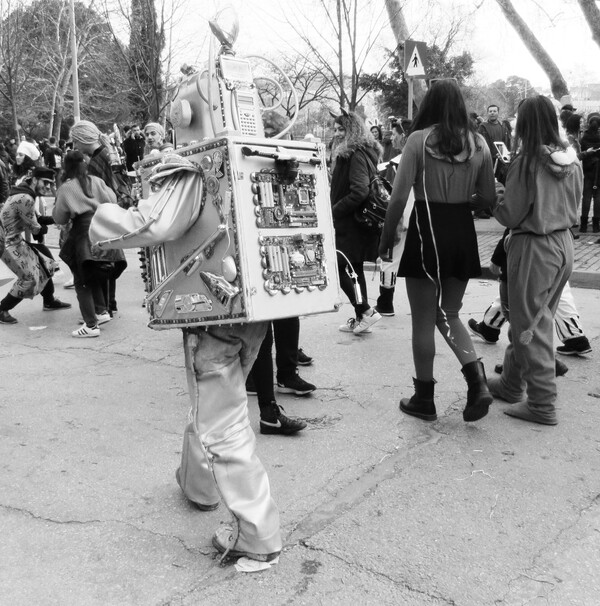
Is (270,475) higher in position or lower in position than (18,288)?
lower

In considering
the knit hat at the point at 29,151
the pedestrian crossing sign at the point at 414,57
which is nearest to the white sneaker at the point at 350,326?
Answer: the knit hat at the point at 29,151

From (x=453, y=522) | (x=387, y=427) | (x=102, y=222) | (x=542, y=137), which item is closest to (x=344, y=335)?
(x=387, y=427)

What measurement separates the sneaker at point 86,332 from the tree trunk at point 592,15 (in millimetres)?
11960

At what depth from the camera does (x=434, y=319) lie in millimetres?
3996

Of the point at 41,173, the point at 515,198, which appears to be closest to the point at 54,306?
the point at 41,173

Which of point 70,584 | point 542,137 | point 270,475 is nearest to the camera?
point 70,584

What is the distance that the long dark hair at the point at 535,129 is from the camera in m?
3.78

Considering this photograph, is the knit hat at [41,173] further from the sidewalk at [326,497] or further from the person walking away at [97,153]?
the sidewalk at [326,497]

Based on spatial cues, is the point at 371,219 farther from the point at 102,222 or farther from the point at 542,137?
the point at 102,222

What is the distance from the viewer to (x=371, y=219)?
5.69 meters

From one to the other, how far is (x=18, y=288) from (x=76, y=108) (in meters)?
19.6

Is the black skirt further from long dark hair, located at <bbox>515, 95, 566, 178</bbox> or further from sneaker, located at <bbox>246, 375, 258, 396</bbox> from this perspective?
sneaker, located at <bbox>246, 375, 258, 396</bbox>

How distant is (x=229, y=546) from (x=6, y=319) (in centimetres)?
506

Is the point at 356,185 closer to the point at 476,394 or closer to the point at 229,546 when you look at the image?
the point at 476,394
